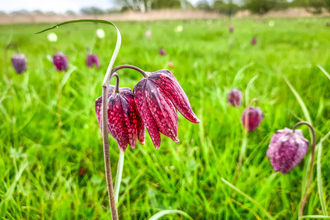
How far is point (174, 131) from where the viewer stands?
50 cm

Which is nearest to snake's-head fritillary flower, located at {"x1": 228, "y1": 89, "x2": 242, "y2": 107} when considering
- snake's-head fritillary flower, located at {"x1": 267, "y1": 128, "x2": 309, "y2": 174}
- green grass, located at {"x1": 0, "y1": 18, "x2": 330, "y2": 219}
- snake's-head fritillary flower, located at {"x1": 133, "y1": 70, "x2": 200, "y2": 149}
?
green grass, located at {"x1": 0, "y1": 18, "x2": 330, "y2": 219}

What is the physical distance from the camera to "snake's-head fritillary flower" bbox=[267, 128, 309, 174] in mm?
797

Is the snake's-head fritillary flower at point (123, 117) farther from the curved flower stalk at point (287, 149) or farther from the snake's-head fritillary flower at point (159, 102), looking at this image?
the curved flower stalk at point (287, 149)

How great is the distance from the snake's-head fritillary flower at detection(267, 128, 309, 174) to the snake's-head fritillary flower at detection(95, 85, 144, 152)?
1.81ft

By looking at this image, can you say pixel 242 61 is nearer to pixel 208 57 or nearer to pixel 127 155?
pixel 208 57

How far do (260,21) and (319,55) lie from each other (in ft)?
7.82

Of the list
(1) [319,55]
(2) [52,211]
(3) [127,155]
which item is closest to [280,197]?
(3) [127,155]

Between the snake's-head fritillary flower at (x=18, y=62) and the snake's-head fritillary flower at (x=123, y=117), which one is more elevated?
the snake's-head fritillary flower at (x=18, y=62)

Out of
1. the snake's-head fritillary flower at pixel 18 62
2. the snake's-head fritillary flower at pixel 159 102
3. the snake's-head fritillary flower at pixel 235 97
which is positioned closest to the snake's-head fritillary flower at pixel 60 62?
the snake's-head fritillary flower at pixel 18 62

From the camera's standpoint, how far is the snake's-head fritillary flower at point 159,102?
48 centimetres

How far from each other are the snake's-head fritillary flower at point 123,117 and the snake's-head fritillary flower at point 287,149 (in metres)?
0.55

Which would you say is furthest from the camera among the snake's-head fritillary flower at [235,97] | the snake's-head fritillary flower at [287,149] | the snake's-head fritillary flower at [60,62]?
the snake's-head fritillary flower at [60,62]

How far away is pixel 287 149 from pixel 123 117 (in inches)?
24.7

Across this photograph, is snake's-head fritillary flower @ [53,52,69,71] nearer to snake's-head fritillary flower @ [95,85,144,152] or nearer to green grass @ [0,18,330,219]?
green grass @ [0,18,330,219]
